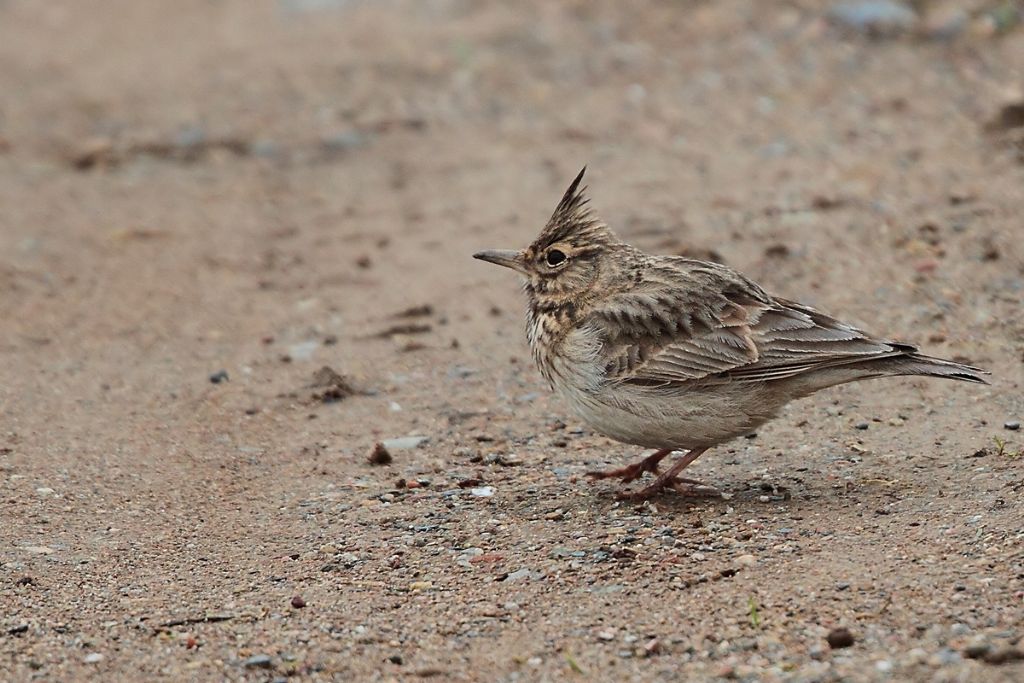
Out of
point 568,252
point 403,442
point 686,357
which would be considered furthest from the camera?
point 403,442

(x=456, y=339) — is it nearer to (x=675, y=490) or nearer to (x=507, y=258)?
(x=507, y=258)

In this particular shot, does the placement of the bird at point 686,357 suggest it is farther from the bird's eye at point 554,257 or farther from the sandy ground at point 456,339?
the sandy ground at point 456,339

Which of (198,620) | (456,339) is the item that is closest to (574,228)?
(456,339)

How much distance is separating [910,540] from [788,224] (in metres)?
4.55

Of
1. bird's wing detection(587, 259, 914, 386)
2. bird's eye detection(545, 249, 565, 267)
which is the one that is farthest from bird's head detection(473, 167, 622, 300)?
bird's wing detection(587, 259, 914, 386)

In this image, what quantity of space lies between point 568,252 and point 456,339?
214 centimetres

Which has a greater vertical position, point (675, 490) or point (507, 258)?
point (507, 258)

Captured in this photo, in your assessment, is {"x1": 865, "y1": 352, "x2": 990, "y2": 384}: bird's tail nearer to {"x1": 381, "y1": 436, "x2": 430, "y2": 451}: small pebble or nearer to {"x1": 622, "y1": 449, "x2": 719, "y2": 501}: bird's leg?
{"x1": 622, "y1": 449, "x2": 719, "y2": 501}: bird's leg

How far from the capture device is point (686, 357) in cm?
634

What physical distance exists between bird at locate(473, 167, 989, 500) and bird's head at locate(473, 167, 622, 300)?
0.03 meters

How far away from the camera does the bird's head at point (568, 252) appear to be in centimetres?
689

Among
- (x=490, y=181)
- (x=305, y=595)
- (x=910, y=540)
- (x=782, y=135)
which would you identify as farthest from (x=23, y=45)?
(x=910, y=540)

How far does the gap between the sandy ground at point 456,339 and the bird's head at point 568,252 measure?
88cm

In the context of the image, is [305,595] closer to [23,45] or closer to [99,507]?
[99,507]
